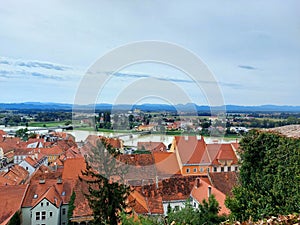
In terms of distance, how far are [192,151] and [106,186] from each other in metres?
9.64

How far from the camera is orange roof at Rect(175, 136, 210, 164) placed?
20.0 meters

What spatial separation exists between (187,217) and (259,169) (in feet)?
9.15

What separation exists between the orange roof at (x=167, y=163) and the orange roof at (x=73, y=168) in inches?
219

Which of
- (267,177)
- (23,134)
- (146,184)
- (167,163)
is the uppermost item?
(267,177)

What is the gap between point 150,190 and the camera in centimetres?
1491

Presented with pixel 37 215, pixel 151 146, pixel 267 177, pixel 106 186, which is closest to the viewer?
pixel 267 177

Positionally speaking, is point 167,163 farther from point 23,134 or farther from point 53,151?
point 23,134

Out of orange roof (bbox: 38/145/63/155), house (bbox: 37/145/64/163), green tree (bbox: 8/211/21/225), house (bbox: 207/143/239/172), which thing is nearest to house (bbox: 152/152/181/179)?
house (bbox: 207/143/239/172)

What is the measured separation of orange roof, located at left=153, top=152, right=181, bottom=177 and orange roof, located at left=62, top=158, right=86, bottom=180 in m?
5.55

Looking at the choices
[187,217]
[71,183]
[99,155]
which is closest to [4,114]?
[71,183]

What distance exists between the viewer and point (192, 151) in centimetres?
2055

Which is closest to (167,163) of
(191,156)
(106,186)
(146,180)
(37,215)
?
(191,156)

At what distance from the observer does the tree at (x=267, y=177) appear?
548cm

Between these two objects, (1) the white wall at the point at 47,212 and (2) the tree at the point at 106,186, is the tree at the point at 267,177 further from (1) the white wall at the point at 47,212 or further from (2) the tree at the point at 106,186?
(1) the white wall at the point at 47,212
